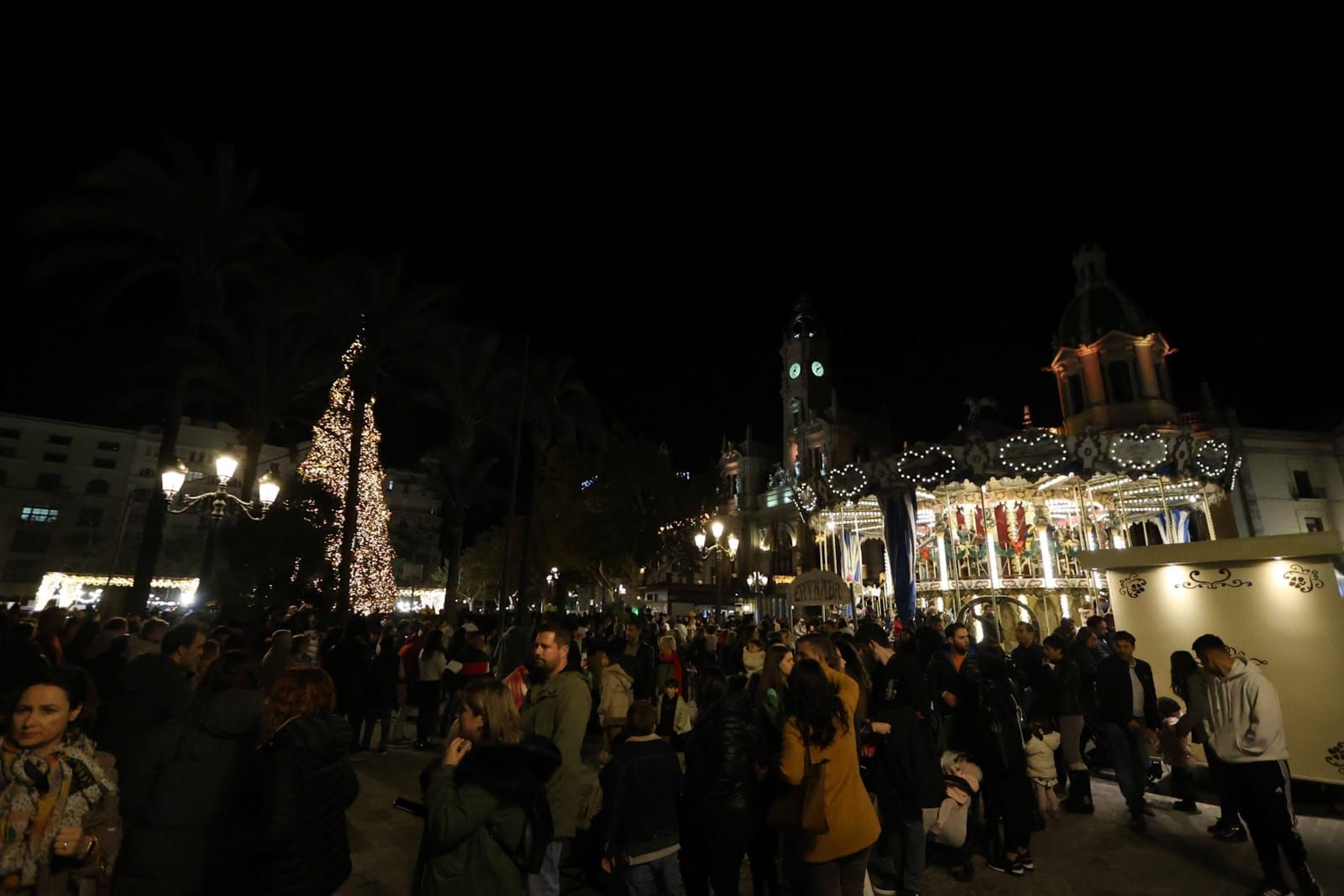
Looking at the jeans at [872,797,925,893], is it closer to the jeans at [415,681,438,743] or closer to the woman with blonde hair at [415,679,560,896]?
the woman with blonde hair at [415,679,560,896]

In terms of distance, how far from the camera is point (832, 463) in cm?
4919

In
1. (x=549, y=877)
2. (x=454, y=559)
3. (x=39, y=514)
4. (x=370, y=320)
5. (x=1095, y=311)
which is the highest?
(x=1095, y=311)

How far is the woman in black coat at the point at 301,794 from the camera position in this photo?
2748mm

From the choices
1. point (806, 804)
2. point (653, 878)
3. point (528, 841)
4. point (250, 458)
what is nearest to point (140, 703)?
point (528, 841)

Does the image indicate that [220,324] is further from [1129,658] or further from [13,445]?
[13,445]

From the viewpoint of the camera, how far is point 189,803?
3.00m

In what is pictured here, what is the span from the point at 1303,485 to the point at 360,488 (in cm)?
4507

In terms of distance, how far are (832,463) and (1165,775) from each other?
4129 centimetres

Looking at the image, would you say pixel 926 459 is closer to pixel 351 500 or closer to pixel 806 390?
pixel 351 500

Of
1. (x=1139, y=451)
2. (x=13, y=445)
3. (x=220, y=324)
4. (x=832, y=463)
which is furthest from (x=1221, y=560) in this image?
(x=13, y=445)

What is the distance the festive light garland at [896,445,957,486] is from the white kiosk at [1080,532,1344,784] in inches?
400

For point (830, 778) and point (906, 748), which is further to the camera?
point (906, 748)

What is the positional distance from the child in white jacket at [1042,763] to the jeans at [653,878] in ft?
14.5

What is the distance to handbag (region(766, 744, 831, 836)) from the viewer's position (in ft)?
11.9
